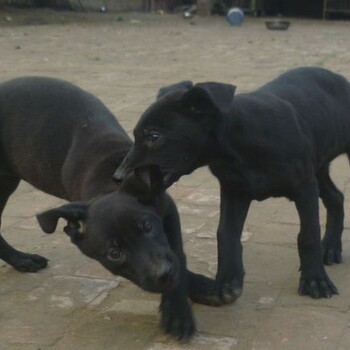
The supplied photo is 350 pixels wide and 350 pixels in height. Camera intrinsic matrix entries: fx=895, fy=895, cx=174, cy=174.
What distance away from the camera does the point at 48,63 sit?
14.7m

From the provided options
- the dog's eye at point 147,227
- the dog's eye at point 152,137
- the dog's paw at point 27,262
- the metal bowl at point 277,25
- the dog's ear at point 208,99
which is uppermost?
the dog's ear at point 208,99

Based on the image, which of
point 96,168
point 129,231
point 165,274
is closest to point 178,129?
point 96,168

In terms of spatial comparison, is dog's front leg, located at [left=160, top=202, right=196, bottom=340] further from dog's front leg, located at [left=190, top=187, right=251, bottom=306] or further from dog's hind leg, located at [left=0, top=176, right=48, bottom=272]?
dog's hind leg, located at [left=0, top=176, right=48, bottom=272]

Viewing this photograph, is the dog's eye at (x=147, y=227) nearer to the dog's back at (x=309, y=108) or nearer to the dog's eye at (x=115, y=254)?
the dog's eye at (x=115, y=254)

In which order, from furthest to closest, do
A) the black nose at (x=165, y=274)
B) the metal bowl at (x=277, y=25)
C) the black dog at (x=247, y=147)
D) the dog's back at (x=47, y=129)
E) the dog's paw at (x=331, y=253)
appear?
the metal bowl at (x=277, y=25), the dog's paw at (x=331, y=253), the dog's back at (x=47, y=129), the black dog at (x=247, y=147), the black nose at (x=165, y=274)

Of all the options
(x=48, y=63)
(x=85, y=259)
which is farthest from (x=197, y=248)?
(x=48, y=63)

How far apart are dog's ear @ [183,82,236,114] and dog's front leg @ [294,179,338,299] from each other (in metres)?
0.66

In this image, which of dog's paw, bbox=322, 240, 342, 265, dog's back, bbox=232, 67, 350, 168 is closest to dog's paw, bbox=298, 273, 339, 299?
dog's paw, bbox=322, 240, 342, 265

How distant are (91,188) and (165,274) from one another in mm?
797

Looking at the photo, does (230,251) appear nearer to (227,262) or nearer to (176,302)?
(227,262)

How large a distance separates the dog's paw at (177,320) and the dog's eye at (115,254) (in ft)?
1.56

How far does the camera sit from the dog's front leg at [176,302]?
4.23m

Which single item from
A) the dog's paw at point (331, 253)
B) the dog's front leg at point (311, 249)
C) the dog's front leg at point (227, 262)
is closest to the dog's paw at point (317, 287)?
the dog's front leg at point (311, 249)

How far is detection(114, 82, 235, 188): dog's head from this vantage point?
14.1 ft
